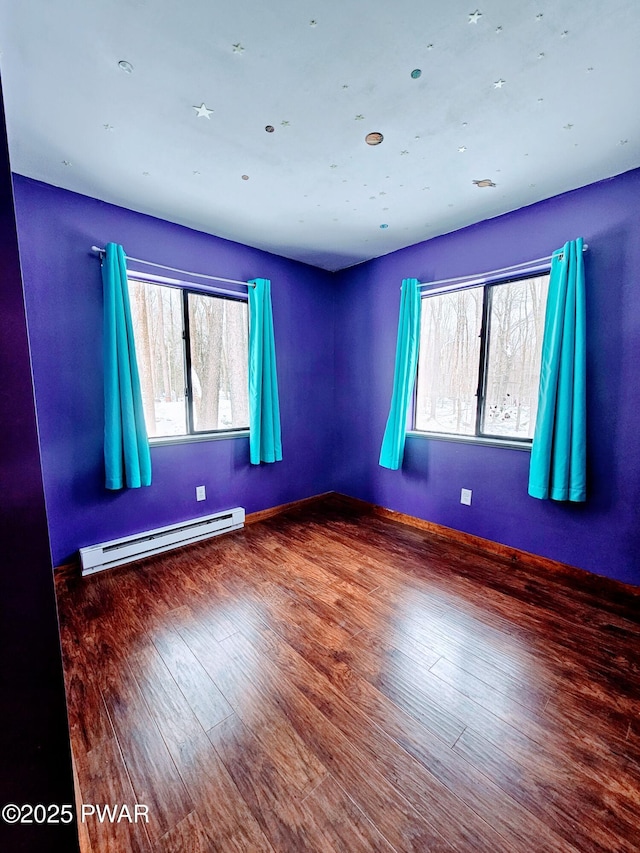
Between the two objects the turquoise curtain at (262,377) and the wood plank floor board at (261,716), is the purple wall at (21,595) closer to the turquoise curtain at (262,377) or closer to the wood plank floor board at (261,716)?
the wood plank floor board at (261,716)

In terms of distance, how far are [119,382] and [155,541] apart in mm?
1141

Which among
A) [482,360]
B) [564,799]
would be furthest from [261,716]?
[482,360]

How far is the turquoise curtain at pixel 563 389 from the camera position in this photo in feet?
6.41

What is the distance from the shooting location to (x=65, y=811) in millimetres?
672

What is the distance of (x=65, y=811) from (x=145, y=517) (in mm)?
1888

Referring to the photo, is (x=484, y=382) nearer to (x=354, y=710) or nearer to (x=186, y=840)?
(x=354, y=710)

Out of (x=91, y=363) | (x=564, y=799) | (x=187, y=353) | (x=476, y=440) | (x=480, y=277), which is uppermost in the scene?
(x=480, y=277)

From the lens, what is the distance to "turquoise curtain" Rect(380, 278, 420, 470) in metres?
2.72

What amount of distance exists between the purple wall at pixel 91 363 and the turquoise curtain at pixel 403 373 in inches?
42.3

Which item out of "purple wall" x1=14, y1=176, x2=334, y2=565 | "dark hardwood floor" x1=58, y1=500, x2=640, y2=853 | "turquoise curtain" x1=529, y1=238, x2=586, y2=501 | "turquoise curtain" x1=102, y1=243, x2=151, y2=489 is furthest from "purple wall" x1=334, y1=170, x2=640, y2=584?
"turquoise curtain" x1=102, y1=243, x2=151, y2=489

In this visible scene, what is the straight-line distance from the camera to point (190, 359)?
2.59m

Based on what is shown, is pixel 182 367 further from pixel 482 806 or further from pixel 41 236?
pixel 482 806

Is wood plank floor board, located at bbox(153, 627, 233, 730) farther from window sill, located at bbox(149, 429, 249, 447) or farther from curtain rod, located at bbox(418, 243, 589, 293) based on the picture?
curtain rod, located at bbox(418, 243, 589, 293)

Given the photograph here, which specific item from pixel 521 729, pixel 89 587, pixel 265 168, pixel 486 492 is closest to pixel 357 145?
pixel 265 168
